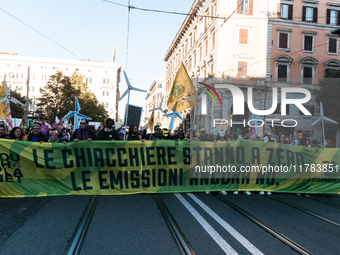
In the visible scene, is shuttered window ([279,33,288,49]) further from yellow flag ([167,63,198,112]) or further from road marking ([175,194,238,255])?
road marking ([175,194,238,255])

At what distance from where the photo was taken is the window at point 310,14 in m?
32.7

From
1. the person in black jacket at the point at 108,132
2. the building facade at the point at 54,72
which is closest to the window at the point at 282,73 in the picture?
the person in black jacket at the point at 108,132

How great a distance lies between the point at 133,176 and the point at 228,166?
2.36 metres

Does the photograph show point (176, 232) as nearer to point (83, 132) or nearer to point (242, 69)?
point (83, 132)

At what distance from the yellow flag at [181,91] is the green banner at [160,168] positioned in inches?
147

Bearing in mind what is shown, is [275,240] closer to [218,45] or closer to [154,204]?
[154,204]

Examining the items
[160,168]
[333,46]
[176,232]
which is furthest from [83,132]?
[333,46]

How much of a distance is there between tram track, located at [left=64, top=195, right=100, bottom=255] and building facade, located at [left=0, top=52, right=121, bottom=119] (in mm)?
77790

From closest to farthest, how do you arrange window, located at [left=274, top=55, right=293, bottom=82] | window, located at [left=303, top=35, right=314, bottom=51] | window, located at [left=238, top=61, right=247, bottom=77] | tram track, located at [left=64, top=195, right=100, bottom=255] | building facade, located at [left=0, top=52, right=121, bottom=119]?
tram track, located at [left=64, top=195, right=100, bottom=255]
window, located at [left=238, top=61, right=247, bottom=77]
window, located at [left=274, top=55, right=293, bottom=82]
window, located at [left=303, top=35, right=314, bottom=51]
building facade, located at [left=0, top=52, right=121, bottom=119]

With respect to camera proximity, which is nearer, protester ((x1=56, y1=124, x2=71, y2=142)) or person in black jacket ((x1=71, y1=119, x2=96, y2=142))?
person in black jacket ((x1=71, y1=119, x2=96, y2=142))

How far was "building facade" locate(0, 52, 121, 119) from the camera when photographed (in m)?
80.2

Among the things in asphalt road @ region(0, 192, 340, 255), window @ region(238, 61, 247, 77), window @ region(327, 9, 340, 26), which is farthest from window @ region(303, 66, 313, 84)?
asphalt road @ region(0, 192, 340, 255)

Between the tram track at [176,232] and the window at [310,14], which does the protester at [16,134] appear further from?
the window at [310,14]

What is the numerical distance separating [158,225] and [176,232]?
452 mm
